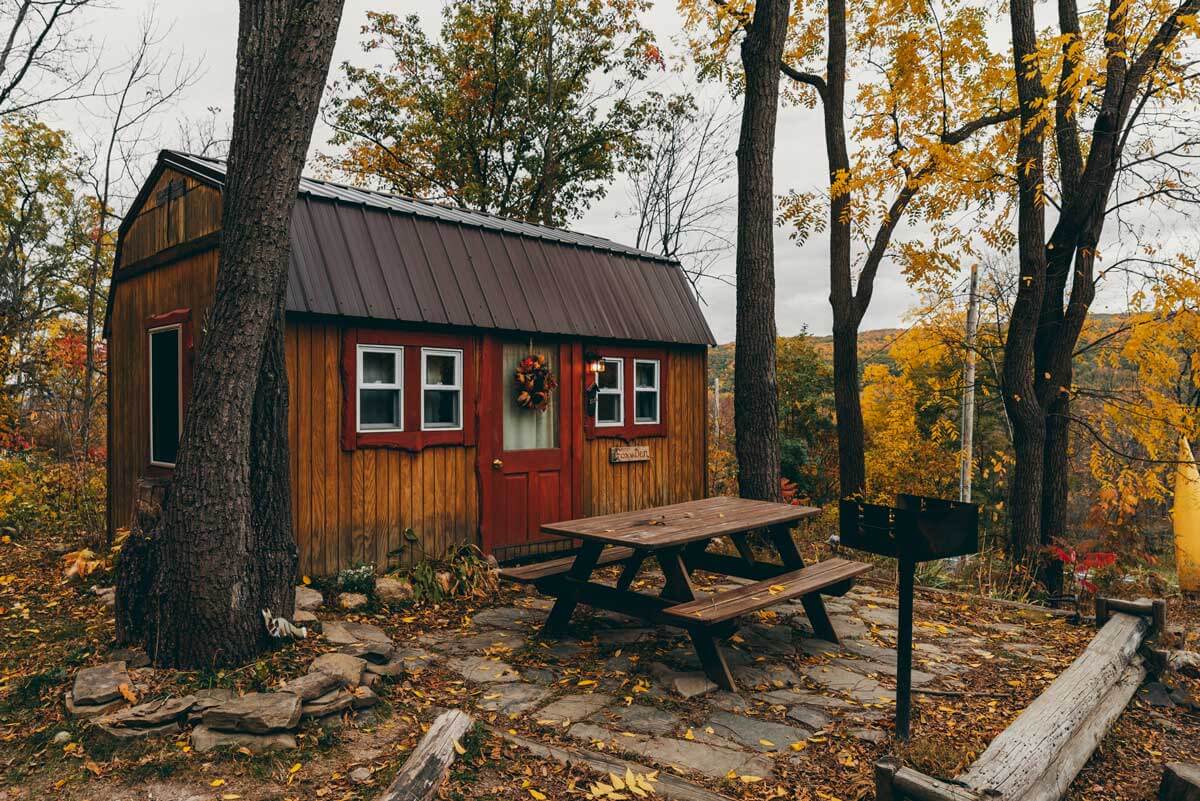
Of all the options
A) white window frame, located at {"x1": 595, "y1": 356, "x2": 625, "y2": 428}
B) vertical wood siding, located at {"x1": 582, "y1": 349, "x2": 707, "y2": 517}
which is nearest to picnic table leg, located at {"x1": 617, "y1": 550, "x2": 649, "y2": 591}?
vertical wood siding, located at {"x1": 582, "y1": 349, "x2": 707, "y2": 517}

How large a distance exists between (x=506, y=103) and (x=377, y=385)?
13756mm

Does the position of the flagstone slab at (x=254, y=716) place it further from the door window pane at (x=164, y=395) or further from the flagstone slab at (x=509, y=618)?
the door window pane at (x=164, y=395)

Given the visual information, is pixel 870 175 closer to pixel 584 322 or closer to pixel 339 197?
pixel 584 322

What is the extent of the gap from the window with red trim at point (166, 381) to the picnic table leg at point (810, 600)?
541cm

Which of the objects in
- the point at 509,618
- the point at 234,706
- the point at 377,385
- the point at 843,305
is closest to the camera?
the point at 234,706

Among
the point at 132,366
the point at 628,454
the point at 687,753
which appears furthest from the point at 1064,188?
the point at 132,366

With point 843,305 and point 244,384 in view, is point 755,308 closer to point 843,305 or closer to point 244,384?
point 843,305

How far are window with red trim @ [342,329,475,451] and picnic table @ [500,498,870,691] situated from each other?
2182 millimetres

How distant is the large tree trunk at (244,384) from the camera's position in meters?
4.16

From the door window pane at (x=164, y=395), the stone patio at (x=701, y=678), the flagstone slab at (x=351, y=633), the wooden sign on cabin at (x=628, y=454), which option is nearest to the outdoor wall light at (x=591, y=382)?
the wooden sign on cabin at (x=628, y=454)

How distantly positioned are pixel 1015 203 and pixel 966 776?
9.38 m

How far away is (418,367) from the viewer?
6.84 metres

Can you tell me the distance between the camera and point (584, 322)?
8133mm

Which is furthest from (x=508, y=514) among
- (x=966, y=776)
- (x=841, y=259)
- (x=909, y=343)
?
(x=909, y=343)
